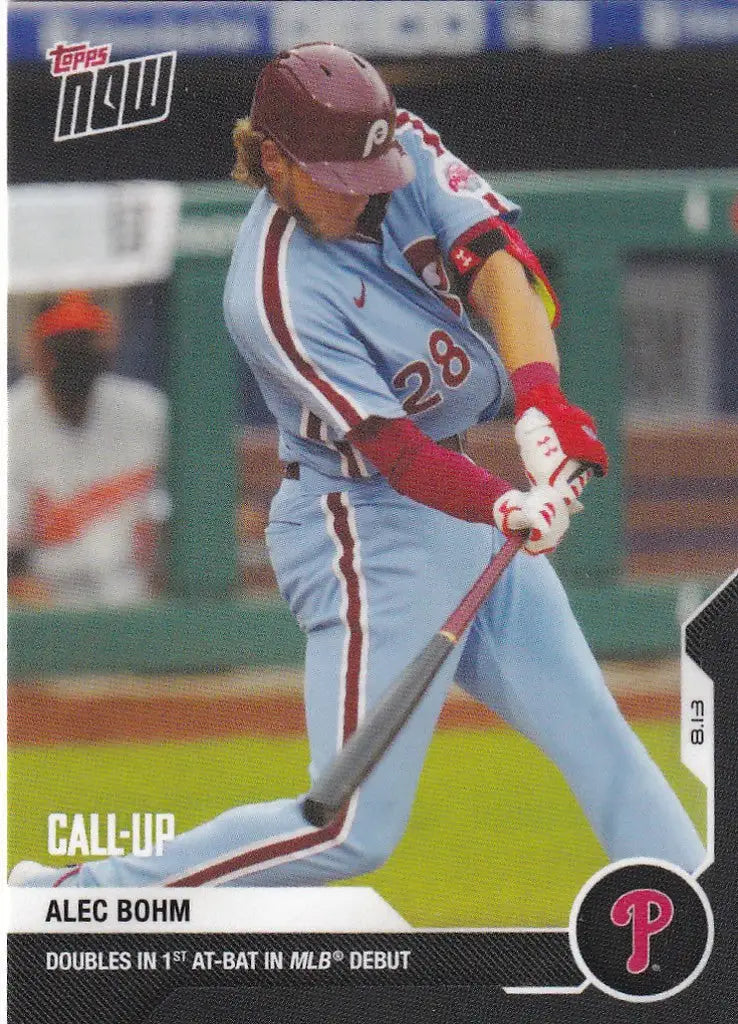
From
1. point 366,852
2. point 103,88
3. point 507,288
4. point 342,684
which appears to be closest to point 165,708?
point 342,684

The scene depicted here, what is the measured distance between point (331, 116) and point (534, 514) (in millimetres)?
650

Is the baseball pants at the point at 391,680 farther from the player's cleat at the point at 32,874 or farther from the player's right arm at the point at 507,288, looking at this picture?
the player's right arm at the point at 507,288

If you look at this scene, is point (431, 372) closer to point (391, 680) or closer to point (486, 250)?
point (486, 250)

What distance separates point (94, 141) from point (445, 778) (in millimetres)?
1071

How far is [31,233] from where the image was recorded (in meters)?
2.89

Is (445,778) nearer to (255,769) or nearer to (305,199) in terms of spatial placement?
(255,769)

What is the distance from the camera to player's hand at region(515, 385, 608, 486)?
2896 mm

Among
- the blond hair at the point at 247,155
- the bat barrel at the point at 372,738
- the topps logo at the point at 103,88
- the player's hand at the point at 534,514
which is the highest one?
the topps logo at the point at 103,88

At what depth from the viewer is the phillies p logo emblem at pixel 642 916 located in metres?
2.94

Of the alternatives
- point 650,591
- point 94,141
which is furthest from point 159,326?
point 650,591

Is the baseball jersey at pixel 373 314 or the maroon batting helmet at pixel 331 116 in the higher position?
the maroon batting helmet at pixel 331 116

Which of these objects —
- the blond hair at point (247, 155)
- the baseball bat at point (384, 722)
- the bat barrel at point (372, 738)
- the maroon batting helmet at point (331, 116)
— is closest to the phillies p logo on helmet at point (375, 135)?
the maroon batting helmet at point (331, 116)

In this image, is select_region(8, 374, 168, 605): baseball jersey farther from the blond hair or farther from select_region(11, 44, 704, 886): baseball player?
the blond hair

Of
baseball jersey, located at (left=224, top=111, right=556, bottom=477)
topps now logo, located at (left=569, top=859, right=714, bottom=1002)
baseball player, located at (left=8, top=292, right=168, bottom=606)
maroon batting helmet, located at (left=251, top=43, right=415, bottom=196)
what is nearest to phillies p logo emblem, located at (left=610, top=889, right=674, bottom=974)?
topps now logo, located at (left=569, top=859, right=714, bottom=1002)
